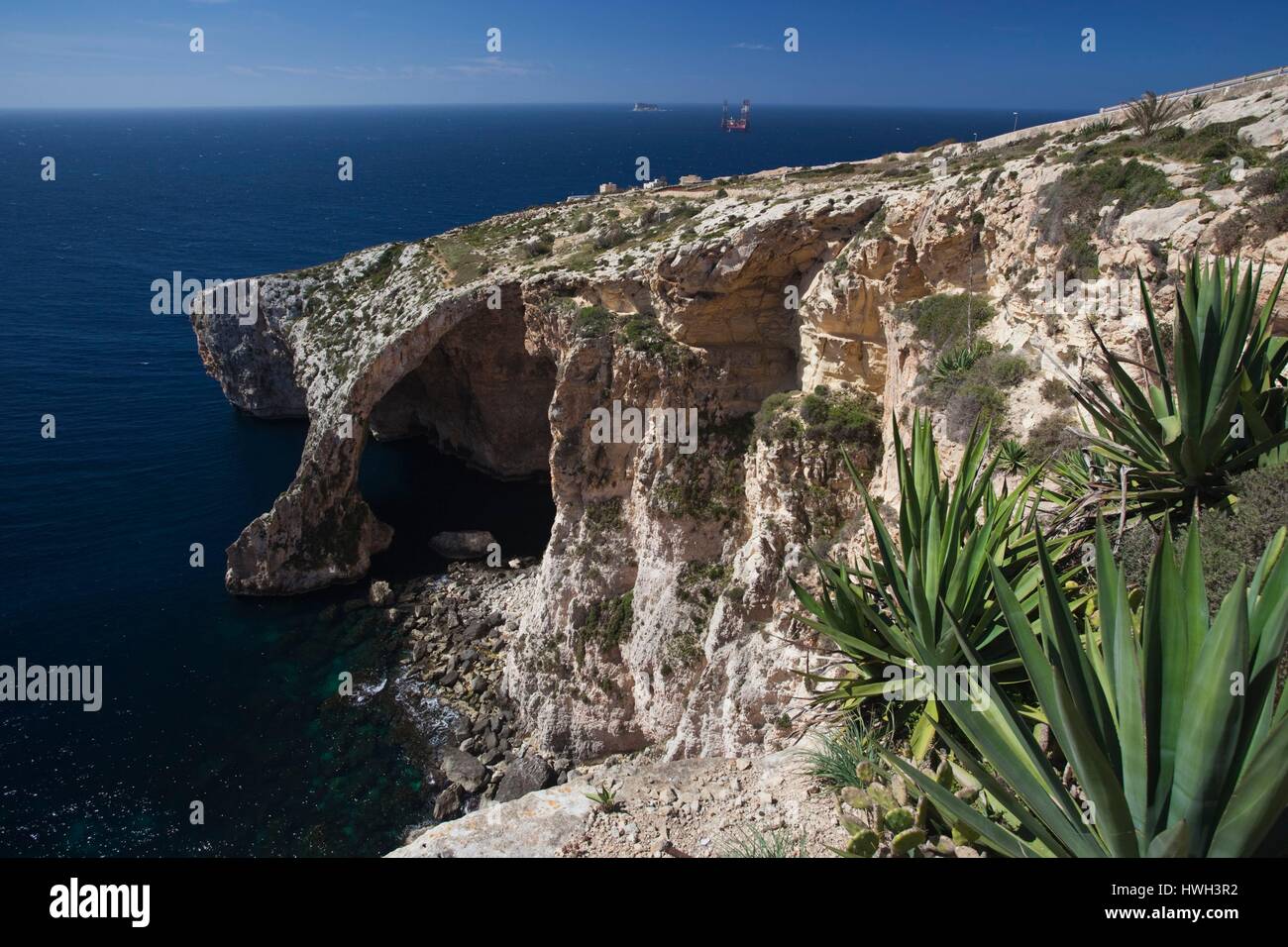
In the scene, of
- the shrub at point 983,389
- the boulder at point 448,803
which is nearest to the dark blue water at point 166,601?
the boulder at point 448,803

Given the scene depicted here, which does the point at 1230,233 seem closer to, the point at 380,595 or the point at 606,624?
the point at 606,624

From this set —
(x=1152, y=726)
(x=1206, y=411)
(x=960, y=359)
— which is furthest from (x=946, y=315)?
(x=1152, y=726)

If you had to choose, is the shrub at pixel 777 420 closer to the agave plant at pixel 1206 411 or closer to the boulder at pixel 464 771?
the agave plant at pixel 1206 411

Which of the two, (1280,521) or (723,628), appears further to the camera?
(723,628)

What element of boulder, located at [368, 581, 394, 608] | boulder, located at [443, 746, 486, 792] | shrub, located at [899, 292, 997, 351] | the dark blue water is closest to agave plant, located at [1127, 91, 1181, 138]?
shrub, located at [899, 292, 997, 351]

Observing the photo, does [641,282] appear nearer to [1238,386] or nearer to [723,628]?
[723,628]

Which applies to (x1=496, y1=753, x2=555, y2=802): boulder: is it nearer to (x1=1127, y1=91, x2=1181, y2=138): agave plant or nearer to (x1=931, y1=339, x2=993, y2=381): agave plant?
(x1=931, y1=339, x2=993, y2=381): agave plant
